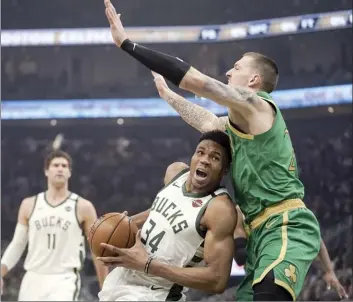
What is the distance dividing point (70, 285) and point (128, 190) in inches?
300

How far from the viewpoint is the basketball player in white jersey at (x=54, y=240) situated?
618 centimetres

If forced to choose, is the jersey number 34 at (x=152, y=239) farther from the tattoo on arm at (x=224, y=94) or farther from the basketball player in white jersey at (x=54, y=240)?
the basketball player in white jersey at (x=54, y=240)

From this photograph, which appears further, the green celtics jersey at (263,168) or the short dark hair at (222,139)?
the short dark hair at (222,139)

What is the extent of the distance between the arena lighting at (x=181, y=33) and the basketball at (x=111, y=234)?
34.7ft

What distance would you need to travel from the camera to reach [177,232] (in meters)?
3.44

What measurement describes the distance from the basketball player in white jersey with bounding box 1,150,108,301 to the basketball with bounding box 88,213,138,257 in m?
2.76

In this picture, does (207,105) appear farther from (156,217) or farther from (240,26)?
(156,217)

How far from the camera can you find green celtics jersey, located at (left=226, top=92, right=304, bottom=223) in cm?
332

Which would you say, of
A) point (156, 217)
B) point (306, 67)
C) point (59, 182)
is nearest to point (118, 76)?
point (306, 67)

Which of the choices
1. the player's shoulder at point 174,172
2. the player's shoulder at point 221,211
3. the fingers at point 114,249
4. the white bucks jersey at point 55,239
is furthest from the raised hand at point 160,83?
the white bucks jersey at point 55,239

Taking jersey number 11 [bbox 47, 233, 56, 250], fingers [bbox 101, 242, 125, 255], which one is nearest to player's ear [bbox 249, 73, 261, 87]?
fingers [bbox 101, 242, 125, 255]

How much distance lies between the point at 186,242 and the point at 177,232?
71 millimetres

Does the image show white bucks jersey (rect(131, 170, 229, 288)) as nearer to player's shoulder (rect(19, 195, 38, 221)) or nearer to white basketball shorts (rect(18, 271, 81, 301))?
white basketball shorts (rect(18, 271, 81, 301))

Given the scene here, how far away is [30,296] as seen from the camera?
6.18 meters
